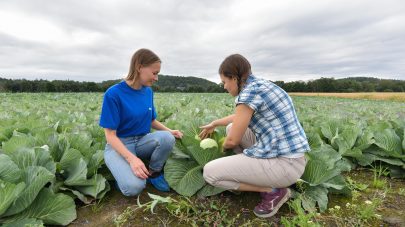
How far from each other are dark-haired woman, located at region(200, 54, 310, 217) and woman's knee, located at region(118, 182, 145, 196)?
20.5 inches

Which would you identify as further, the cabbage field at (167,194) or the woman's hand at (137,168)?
the woman's hand at (137,168)

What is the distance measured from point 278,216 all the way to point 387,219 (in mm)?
744

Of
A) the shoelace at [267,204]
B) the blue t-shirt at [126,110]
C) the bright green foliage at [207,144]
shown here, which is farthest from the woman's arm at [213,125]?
the shoelace at [267,204]

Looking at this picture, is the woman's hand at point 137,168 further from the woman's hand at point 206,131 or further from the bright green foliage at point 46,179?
the woman's hand at point 206,131

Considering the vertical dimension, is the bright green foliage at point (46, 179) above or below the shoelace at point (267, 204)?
above

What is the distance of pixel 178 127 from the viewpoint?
355cm

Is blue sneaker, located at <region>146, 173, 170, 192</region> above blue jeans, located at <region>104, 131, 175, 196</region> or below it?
below

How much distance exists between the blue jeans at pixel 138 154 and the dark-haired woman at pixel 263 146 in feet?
1.85

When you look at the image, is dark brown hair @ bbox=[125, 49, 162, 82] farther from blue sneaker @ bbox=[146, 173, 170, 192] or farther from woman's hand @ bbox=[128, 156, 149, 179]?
blue sneaker @ bbox=[146, 173, 170, 192]

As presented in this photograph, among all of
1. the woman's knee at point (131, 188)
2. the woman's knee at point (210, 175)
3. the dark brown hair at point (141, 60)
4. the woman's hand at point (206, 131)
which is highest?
the dark brown hair at point (141, 60)

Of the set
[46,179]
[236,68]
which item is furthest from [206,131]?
[46,179]

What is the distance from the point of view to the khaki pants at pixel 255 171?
2.14m

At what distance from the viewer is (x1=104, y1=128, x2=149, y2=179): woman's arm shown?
7.55ft

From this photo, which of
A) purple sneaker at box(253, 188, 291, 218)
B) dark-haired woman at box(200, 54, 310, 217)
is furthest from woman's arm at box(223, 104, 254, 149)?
purple sneaker at box(253, 188, 291, 218)
